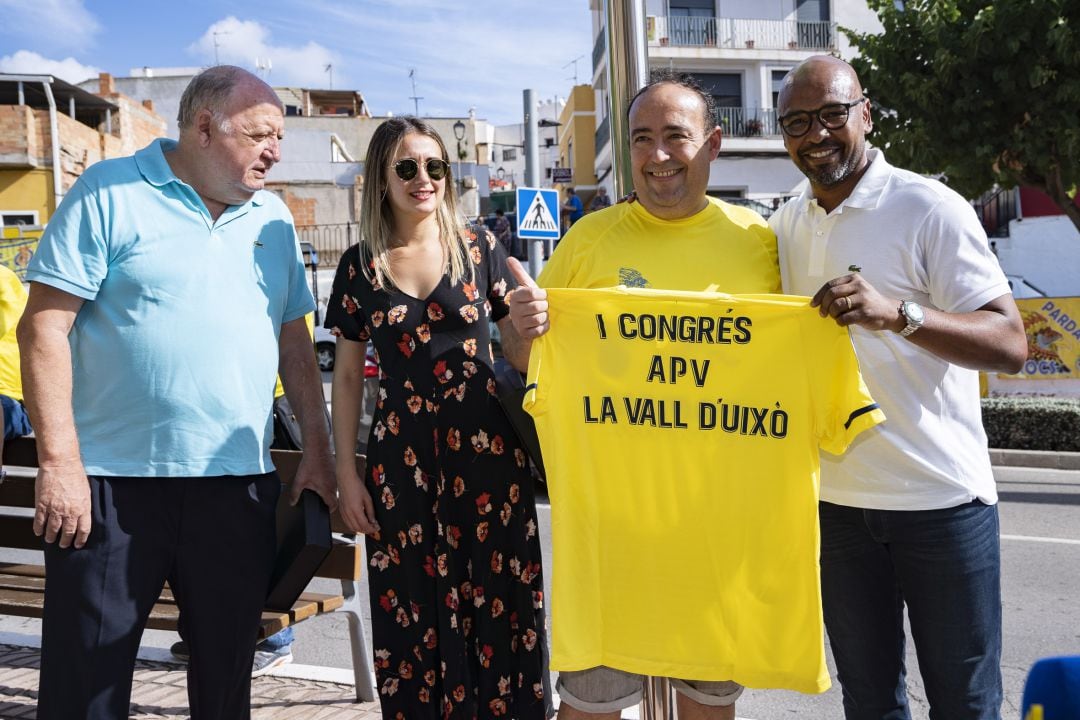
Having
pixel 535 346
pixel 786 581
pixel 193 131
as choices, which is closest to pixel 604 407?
pixel 535 346

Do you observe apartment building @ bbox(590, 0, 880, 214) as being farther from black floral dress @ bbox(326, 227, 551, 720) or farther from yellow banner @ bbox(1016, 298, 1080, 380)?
black floral dress @ bbox(326, 227, 551, 720)

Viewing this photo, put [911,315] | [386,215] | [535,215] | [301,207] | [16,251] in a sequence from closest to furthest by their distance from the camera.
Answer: [911,315], [386,215], [535,215], [16,251], [301,207]

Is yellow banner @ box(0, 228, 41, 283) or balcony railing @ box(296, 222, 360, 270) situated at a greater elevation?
balcony railing @ box(296, 222, 360, 270)

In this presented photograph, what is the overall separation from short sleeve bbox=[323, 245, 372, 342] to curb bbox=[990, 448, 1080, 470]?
867 centimetres

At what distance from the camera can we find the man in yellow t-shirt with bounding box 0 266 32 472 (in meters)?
4.30

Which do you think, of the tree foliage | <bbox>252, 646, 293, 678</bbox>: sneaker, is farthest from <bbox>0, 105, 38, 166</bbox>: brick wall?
<bbox>252, 646, 293, 678</bbox>: sneaker

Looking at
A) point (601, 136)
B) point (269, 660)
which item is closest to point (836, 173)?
point (269, 660)

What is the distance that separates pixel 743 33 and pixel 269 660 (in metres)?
33.3

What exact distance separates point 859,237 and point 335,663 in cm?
337

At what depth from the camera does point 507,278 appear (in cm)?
293

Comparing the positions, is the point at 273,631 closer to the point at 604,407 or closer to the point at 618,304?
the point at 604,407

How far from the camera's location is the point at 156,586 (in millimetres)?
2480

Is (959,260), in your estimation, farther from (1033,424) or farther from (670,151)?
(1033,424)

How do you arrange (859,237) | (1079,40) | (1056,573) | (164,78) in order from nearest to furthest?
(859,237)
(1056,573)
(1079,40)
(164,78)
